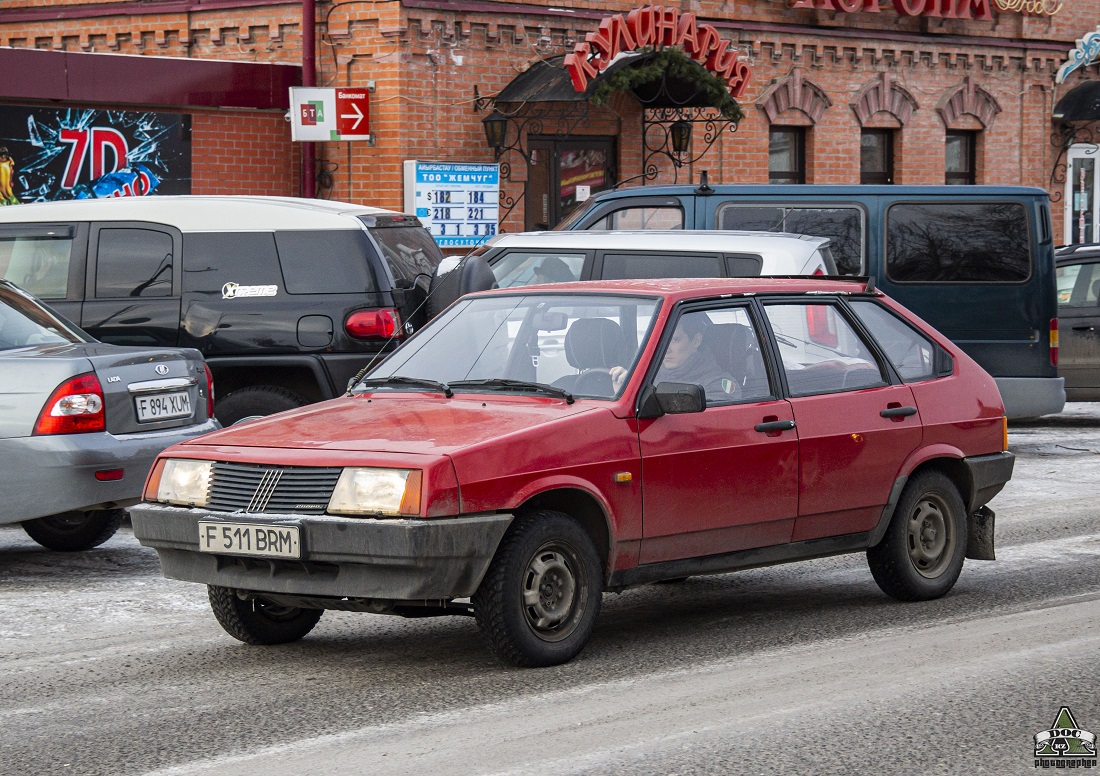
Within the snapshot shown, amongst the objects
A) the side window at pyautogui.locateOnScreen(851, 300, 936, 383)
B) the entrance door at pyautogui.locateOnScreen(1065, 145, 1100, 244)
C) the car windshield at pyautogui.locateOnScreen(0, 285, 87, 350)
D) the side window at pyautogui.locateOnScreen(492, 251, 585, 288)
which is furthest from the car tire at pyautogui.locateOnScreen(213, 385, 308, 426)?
the entrance door at pyautogui.locateOnScreen(1065, 145, 1100, 244)

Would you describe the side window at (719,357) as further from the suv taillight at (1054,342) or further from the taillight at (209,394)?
the suv taillight at (1054,342)

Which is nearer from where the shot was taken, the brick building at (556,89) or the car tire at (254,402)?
the car tire at (254,402)

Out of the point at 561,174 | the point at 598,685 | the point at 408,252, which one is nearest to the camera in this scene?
the point at 598,685

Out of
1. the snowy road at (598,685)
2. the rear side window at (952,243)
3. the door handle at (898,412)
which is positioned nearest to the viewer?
the snowy road at (598,685)

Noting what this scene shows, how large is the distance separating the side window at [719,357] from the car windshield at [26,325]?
12.8 ft

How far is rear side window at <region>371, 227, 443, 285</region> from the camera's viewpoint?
11.4 meters

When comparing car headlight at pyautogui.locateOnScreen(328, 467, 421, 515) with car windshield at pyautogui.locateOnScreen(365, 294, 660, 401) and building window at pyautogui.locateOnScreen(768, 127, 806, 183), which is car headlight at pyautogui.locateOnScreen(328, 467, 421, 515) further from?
building window at pyautogui.locateOnScreen(768, 127, 806, 183)

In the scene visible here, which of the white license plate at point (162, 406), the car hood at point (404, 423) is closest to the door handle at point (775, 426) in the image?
the car hood at point (404, 423)

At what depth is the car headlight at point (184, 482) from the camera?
6695mm

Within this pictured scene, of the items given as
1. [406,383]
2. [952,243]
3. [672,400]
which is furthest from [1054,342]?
[406,383]

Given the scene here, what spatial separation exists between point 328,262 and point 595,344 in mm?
4284

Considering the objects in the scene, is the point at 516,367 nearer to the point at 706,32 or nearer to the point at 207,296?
the point at 207,296

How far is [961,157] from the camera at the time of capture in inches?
1016

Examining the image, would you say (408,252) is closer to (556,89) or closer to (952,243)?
(952,243)
